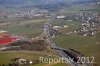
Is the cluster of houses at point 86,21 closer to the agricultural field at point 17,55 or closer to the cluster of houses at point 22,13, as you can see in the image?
the cluster of houses at point 22,13

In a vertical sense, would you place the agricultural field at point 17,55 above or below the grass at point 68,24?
above

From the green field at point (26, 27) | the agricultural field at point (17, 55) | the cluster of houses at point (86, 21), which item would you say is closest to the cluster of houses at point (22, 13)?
the cluster of houses at point (86, 21)

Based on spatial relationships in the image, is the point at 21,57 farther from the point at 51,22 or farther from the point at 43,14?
the point at 43,14

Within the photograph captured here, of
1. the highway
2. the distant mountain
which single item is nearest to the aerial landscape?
the highway

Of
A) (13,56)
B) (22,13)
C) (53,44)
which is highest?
(13,56)

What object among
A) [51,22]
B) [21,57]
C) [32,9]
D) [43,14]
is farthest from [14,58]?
[32,9]

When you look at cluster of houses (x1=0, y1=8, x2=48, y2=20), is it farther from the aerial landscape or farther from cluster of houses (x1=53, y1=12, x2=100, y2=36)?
cluster of houses (x1=53, y1=12, x2=100, y2=36)

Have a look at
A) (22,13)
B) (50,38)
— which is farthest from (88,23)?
(22,13)

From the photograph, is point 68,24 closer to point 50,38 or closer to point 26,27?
point 26,27
